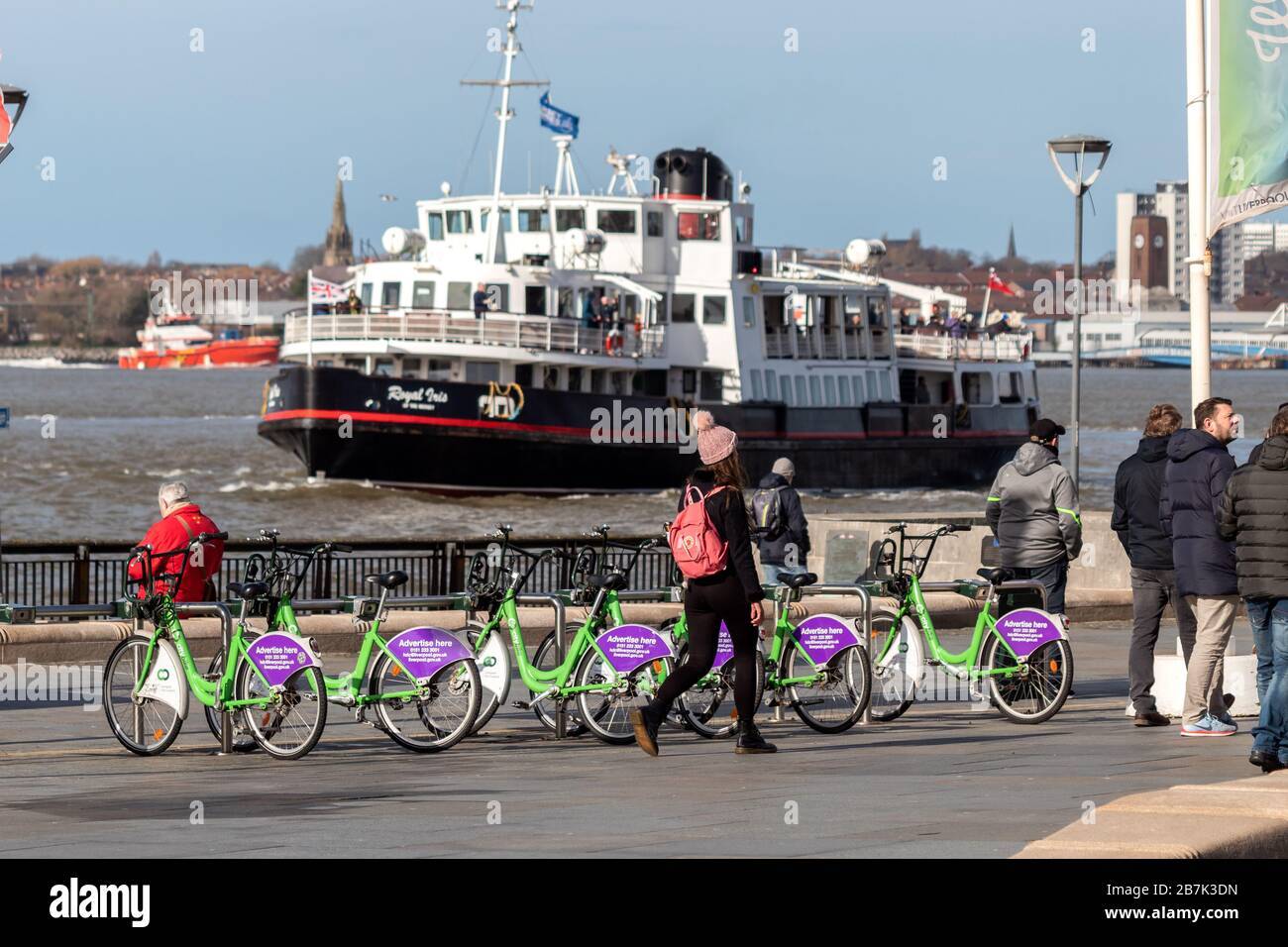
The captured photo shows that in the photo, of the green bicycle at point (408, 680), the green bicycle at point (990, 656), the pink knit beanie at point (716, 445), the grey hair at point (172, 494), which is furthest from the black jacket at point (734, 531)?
the grey hair at point (172, 494)

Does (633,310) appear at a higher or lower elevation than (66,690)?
higher

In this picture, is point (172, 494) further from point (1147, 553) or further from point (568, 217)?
point (568, 217)

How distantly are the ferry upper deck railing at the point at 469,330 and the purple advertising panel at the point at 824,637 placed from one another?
109 ft

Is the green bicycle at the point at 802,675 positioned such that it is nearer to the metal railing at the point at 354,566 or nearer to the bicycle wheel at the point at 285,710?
the metal railing at the point at 354,566

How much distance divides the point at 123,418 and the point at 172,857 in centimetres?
10033

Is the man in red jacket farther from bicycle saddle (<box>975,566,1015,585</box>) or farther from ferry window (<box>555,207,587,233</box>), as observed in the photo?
ferry window (<box>555,207,587,233</box>)

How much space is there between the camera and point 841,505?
159 ft

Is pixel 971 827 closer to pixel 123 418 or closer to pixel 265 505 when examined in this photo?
pixel 265 505

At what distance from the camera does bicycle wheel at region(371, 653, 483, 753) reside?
36.9 feet

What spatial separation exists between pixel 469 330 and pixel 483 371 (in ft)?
4.00

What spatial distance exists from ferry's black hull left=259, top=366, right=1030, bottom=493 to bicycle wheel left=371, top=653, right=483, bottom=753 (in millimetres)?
33166
